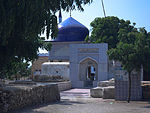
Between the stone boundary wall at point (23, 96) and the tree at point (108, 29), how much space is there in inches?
870

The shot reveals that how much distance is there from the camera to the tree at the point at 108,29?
3712cm

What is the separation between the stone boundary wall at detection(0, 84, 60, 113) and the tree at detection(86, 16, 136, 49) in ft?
72.5

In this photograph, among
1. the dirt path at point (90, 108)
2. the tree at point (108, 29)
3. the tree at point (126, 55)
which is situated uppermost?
the tree at point (108, 29)

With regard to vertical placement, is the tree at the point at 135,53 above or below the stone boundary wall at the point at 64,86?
above

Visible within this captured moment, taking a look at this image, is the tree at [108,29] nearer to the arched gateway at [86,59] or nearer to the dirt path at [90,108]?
the arched gateway at [86,59]

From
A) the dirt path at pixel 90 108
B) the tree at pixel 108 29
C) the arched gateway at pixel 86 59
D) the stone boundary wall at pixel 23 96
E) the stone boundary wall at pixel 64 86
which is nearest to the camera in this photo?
the stone boundary wall at pixel 23 96

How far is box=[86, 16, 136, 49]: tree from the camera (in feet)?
122

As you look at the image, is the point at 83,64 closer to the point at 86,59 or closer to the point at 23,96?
the point at 86,59

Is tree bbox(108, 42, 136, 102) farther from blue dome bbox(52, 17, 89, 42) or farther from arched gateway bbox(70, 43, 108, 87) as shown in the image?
blue dome bbox(52, 17, 89, 42)

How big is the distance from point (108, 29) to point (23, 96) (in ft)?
91.4

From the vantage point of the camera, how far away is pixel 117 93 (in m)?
16.3

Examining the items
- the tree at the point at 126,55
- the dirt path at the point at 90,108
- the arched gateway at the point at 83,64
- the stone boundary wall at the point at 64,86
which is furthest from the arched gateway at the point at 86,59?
the dirt path at the point at 90,108

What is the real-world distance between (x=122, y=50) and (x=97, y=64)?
55.5ft

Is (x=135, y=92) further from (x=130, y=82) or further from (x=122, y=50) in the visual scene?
(x=122, y=50)
